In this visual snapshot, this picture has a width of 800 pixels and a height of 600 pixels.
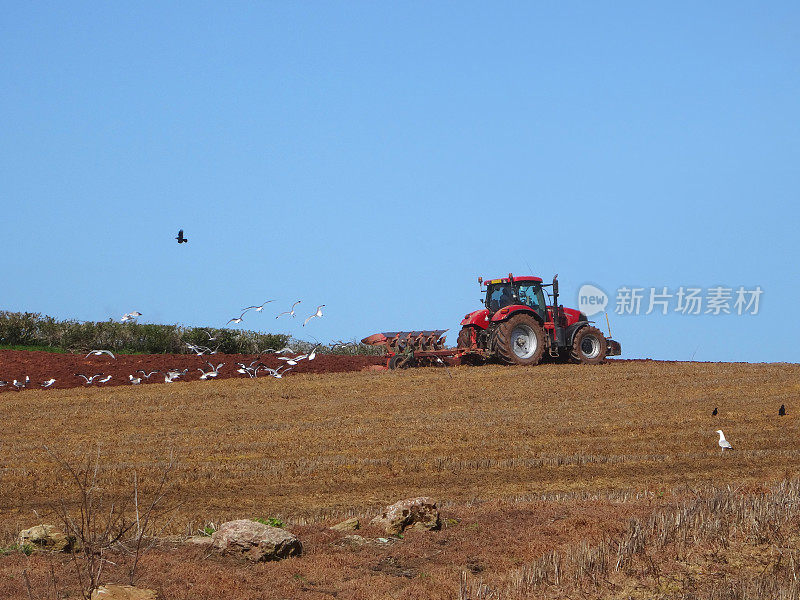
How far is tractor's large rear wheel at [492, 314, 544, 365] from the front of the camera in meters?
22.5

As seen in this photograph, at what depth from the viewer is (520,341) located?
913 inches

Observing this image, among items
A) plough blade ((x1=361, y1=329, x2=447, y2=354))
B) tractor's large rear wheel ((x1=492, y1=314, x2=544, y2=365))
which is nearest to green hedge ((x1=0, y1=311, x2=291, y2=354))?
→ plough blade ((x1=361, y1=329, x2=447, y2=354))

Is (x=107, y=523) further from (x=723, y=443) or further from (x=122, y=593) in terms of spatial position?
(x=723, y=443)

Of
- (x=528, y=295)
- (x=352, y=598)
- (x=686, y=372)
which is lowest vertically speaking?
(x=352, y=598)

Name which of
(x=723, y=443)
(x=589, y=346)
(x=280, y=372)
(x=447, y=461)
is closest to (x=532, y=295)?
(x=589, y=346)

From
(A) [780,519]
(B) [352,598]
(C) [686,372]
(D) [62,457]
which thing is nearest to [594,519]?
(A) [780,519]

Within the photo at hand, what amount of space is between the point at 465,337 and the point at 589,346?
3573mm

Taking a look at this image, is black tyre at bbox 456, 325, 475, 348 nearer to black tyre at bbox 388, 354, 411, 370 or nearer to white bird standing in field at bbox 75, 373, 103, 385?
black tyre at bbox 388, 354, 411, 370

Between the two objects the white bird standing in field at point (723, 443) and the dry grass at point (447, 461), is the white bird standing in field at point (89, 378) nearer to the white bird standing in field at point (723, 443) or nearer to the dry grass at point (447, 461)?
the dry grass at point (447, 461)

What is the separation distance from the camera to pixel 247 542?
8.33m

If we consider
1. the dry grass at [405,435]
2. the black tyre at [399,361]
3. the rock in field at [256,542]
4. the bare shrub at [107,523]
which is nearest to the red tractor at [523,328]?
the dry grass at [405,435]

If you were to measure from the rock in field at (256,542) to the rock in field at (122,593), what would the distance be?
1.49 m

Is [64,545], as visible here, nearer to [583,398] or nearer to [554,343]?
[583,398]

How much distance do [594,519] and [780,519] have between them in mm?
1841
